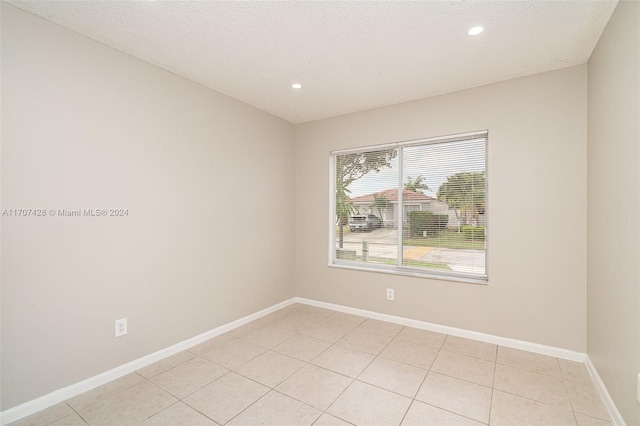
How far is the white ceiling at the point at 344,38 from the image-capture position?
6.07 feet

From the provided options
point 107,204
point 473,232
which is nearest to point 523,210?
point 473,232

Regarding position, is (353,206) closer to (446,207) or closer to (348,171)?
(348,171)

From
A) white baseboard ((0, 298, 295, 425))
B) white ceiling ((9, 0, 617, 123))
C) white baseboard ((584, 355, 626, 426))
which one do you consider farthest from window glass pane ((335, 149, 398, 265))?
white baseboard ((584, 355, 626, 426))

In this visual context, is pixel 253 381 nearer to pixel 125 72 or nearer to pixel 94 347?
pixel 94 347

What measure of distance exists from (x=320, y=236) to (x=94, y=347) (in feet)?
8.66

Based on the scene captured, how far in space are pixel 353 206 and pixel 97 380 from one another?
308 centimetres

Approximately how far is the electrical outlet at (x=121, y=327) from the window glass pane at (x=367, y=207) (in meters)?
2.51

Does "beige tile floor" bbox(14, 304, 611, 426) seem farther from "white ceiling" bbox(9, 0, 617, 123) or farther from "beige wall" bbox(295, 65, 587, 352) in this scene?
"white ceiling" bbox(9, 0, 617, 123)

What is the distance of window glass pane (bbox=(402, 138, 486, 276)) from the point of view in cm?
A: 305

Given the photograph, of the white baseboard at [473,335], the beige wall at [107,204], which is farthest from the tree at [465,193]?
the beige wall at [107,204]

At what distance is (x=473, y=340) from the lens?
2.96m

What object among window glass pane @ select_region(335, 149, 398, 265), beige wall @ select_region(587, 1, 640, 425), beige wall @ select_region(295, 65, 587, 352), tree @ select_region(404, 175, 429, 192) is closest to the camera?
beige wall @ select_region(587, 1, 640, 425)

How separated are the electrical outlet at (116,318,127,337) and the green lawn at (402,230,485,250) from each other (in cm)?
298

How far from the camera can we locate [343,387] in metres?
2.18
